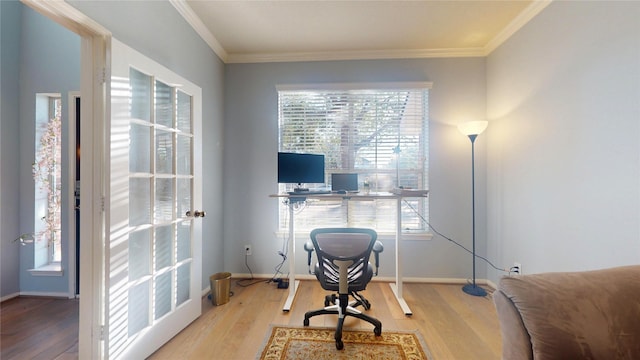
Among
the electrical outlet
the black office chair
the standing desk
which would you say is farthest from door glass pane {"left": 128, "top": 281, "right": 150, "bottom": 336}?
the electrical outlet

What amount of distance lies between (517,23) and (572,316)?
2648 millimetres

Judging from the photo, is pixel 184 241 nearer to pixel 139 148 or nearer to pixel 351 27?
pixel 139 148

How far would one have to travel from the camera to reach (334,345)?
177 cm

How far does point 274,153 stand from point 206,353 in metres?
2.01

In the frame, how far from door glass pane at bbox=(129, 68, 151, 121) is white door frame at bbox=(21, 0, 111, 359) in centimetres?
18

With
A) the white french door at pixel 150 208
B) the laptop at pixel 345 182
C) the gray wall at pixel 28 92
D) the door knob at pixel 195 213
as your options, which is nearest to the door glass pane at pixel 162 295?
the white french door at pixel 150 208

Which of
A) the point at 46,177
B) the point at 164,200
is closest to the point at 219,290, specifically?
the point at 164,200

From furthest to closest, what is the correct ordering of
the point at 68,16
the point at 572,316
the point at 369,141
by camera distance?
the point at 369,141 → the point at 68,16 → the point at 572,316

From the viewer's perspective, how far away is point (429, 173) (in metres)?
2.89

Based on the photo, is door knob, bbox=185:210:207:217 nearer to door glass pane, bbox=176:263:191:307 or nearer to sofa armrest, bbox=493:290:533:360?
door glass pane, bbox=176:263:191:307

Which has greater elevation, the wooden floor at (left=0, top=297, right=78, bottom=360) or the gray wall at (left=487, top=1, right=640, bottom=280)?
the gray wall at (left=487, top=1, right=640, bottom=280)

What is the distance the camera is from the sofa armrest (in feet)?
2.79

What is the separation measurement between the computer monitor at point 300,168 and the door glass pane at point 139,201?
3.65ft

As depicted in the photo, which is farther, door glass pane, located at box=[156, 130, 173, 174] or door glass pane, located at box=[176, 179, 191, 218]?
door glass pane, located at box=[176, 179, 191, 218]
